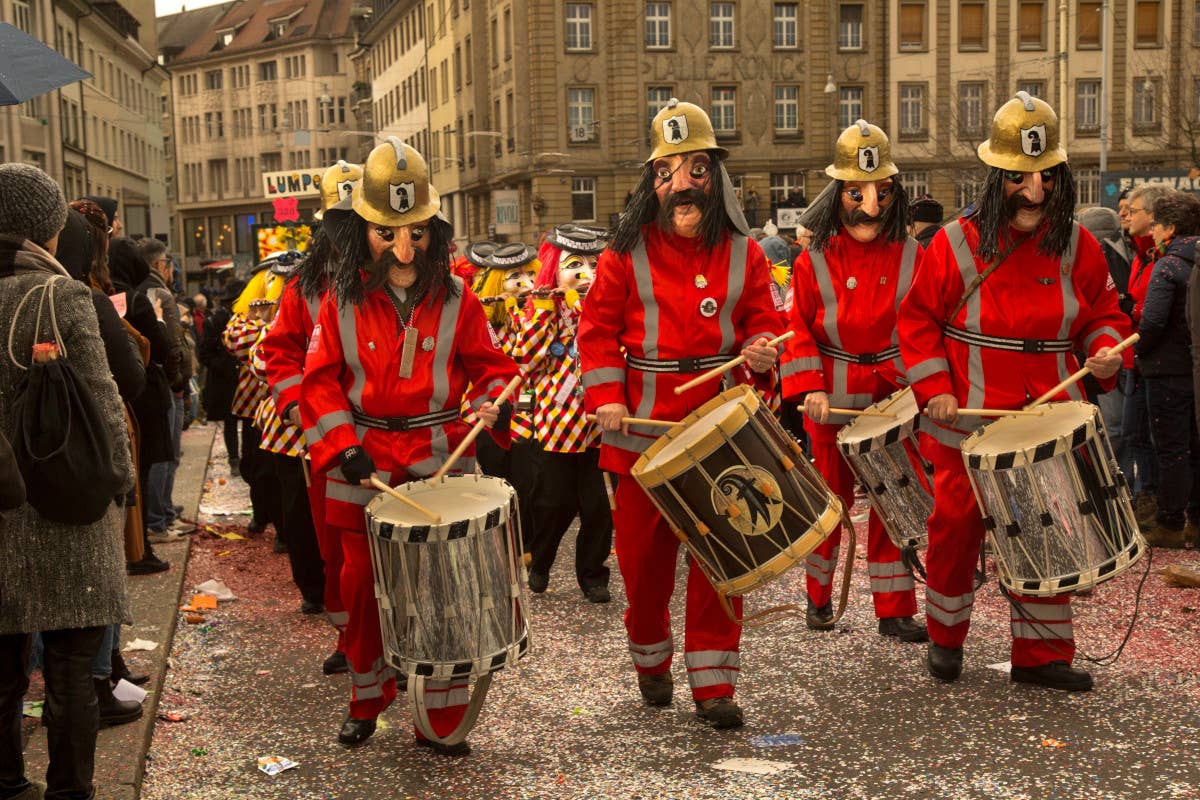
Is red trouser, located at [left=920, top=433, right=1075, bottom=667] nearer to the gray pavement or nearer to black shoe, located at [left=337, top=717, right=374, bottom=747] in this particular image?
the gray pavement

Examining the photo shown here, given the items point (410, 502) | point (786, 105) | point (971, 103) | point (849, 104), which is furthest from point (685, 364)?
point (849, 104)

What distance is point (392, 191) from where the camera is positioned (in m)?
5.45

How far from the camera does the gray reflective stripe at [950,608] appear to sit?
6.01 metres

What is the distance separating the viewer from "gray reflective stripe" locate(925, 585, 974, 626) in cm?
601

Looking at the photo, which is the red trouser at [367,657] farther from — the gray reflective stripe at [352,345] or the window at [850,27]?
the window at [850,27]

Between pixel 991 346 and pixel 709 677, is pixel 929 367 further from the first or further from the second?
pixel 709 677

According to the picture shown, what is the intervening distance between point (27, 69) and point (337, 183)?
1938 millimetres

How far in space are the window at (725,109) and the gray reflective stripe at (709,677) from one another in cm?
4870

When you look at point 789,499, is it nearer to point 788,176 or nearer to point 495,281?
point 495,281

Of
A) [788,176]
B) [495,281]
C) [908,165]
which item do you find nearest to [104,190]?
[788,176]

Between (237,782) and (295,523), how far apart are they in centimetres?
264

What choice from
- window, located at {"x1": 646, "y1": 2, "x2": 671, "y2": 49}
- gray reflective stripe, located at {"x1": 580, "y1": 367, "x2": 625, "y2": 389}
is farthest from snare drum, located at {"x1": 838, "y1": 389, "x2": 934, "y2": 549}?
window, located at {"x1": 646, "y1": 2, "x2": 671, "y2": 49}

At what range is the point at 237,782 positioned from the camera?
512 cm

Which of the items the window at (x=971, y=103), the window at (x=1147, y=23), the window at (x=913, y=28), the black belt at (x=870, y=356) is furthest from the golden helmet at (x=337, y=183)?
the window at (x=1147, y=23)
